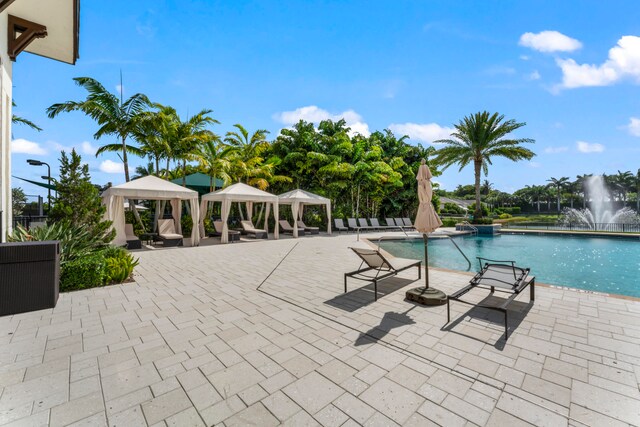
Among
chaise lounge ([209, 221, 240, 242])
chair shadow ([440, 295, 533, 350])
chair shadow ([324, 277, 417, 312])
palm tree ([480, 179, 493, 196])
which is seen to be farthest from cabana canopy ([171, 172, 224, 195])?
palm tree ([480, 179, 493, 196])

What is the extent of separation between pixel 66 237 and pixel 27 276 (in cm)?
180

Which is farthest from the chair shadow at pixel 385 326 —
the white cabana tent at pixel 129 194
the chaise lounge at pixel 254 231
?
the chaise lounge at pixel 254 231

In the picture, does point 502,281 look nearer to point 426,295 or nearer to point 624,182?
point 426,295

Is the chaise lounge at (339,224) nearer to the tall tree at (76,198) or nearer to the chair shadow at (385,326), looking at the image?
the tall tree at (76,198)

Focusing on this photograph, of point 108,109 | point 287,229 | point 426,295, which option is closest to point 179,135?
point 108,109

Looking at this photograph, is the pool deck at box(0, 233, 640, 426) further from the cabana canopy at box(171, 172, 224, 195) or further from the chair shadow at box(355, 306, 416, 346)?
the cabana canopy at box(171, 172, 224, 195)

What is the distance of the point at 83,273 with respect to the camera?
17.5ft

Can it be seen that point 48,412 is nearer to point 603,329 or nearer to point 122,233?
point 603,329

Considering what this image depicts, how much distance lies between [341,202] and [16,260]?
19.3 m

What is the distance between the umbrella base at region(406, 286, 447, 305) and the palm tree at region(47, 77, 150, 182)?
15.1m

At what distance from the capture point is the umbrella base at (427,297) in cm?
439

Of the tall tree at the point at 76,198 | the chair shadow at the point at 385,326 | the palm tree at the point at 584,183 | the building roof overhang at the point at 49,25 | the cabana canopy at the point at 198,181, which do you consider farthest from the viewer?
the palm tree at the point at 584,183

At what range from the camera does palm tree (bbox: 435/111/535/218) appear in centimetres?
2073

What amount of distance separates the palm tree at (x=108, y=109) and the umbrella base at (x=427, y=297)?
15.1 metres
